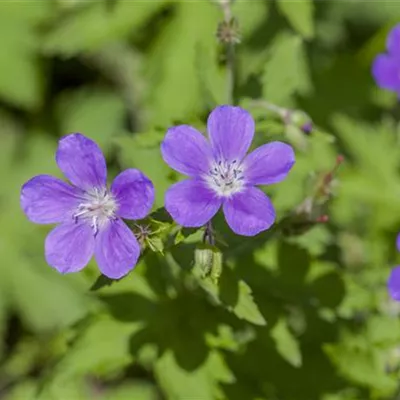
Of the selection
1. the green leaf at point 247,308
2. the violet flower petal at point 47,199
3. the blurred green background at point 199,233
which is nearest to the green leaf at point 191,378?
the blurred green background at point 199,233

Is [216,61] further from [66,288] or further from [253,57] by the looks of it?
[66,288]

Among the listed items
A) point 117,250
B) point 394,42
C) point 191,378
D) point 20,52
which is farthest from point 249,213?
point 20,52

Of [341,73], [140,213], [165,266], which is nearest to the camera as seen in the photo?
[140,213]

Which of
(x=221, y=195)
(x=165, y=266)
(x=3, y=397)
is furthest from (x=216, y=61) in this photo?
(x=3, y=397)

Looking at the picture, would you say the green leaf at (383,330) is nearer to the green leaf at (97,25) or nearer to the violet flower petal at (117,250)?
the violet flower petal at (117,250)

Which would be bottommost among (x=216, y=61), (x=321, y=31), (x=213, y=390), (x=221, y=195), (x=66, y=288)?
(x=213, y=390)

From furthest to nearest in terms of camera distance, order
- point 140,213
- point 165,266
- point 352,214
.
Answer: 1. point 352,214
2. point 165,266
3. point 140,213

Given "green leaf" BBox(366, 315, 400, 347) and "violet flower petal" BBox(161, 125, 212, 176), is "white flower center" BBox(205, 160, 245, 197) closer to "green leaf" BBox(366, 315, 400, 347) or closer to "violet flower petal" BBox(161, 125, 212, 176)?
"violet flower petal" BBox(161, 125, 212, 176)

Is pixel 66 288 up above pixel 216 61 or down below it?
below
